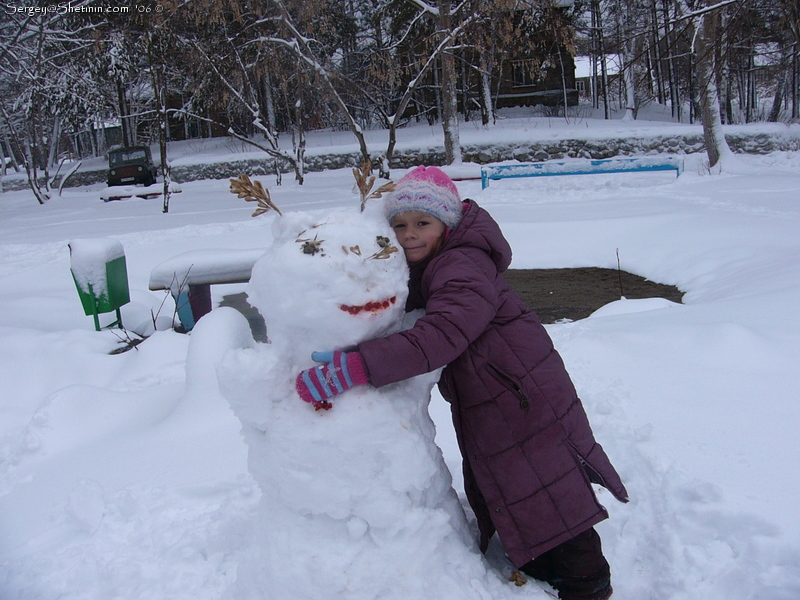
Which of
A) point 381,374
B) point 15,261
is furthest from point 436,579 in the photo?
point 15,261

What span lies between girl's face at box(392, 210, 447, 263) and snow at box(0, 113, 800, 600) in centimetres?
18

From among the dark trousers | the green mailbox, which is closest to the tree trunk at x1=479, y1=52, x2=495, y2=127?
the green mailbox

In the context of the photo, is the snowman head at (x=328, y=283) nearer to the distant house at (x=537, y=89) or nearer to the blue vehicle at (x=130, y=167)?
the blue vehicle at (x=130, y=167)

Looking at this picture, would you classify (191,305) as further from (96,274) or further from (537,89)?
(537,89)

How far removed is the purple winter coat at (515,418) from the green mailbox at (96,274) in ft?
12.1

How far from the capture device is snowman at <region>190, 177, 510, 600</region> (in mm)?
1466

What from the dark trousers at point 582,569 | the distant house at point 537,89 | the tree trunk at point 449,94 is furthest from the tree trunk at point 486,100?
the dark trousers at point 582,569

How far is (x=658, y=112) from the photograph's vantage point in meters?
25.1

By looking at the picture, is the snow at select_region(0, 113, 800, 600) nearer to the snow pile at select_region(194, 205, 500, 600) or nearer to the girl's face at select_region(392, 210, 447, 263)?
the snow pile at select_region(194, 205, 500, 600)

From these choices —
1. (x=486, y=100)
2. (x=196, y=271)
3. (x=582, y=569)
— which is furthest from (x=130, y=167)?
(x=582, y=569)

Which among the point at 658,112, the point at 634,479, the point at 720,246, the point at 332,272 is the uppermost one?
the point at 658,112

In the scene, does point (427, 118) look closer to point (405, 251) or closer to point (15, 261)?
point (15, 261)

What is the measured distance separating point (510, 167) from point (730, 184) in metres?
4.15

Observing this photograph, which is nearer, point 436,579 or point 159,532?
point 436,579
